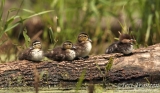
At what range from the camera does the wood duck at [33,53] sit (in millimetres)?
7422

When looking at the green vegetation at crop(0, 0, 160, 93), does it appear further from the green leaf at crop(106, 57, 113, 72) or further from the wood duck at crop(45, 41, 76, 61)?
the green leaf at crop(106, 57, 113, 72)

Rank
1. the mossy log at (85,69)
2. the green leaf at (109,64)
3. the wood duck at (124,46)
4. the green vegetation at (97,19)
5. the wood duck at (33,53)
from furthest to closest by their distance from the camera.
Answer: the green vegetation at (97,19) → the wood duck at (124,46) → the wood duck at (33,53) → the mossy log at (85,69) → the green leaf at (109,64)

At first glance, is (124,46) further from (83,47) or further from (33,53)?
(33,53)

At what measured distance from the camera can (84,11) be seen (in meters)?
11.5

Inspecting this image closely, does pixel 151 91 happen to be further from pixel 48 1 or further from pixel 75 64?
pixel 48 1

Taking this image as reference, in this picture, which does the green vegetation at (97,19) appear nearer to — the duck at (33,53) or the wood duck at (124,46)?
the wood duck at (124,46)

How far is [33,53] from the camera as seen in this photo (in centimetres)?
744

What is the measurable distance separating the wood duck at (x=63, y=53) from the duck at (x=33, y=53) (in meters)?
0.18

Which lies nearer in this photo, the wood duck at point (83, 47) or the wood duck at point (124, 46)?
the wood duck at point (124, 46)

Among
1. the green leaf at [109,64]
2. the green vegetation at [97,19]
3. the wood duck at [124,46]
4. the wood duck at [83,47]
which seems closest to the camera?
the green leaf at [109,64]

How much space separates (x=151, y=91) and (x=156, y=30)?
3033 mm

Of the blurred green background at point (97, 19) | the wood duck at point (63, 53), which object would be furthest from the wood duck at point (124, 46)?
the blurred green background at point (97, 19)

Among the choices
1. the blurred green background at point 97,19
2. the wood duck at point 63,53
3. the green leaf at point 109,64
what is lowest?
the green leaf at point 109,64

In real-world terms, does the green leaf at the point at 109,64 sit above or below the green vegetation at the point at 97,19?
below
